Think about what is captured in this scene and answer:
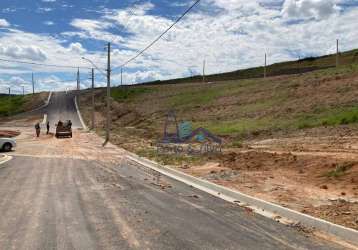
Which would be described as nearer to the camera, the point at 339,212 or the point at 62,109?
the point at 339,212

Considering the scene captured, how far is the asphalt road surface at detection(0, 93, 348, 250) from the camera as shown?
8.00m

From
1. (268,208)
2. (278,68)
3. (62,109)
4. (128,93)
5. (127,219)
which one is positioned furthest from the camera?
(278,68)

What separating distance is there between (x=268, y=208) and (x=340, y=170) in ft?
15.2

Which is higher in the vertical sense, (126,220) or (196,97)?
(196,97)

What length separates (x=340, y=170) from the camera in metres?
14.9

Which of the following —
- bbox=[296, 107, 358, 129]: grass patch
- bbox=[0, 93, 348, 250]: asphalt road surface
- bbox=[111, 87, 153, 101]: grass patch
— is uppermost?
bbox=[111, 87, 153, 101]: grass patch

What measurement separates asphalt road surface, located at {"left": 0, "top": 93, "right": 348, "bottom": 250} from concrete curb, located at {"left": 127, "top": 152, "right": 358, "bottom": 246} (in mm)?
462

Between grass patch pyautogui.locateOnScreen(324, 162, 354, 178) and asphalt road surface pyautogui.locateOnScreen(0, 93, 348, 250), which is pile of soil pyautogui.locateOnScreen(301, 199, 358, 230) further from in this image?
grass patch pyautogui.locateOnScreen(324, 162, 354, 178)

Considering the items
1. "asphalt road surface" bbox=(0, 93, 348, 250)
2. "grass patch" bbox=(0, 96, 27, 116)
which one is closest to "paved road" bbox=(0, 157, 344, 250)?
"asphalt road surface" bbox=(0, 93, 348, 250)

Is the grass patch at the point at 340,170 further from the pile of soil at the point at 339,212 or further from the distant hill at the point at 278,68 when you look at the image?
the distant hill at the point at 278,68

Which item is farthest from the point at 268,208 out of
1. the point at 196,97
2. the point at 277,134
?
the point at 196,97

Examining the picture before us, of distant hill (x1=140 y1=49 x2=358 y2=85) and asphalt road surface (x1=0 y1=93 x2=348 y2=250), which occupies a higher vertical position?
distant hill (x1=140 y1=49 x2=358 y2=85)

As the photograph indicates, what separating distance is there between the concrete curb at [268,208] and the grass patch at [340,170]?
3256 mm

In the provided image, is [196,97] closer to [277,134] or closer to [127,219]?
[277,134]
